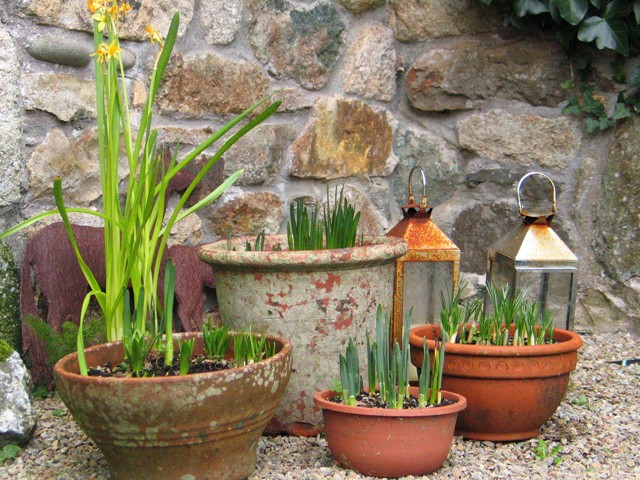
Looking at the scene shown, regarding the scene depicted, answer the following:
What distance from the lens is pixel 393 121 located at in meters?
2.97

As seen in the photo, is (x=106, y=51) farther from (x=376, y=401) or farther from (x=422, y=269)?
(x=422, y=269)

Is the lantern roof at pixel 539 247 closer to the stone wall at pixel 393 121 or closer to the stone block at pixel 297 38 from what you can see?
the stone wall at pixel 393 121

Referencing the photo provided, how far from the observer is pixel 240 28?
2.60 metres

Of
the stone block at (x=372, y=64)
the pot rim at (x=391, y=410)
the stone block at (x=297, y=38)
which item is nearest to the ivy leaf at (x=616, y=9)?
the stone block at (x=372, y=64)

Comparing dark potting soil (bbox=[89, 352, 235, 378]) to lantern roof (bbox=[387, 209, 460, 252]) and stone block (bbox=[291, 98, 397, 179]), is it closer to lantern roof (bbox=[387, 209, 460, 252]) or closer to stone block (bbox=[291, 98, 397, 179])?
lantern roof (bbox=[387, 209, 460, 252])

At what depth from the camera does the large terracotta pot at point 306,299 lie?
1962 mm

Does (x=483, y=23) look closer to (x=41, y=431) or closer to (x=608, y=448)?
(x=608, y=448)

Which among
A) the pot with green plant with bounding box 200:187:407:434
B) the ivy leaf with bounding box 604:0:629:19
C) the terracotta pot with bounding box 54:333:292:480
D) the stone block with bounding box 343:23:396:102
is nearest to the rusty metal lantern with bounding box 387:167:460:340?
the pot with green plant with bounding box 200:187:407:434

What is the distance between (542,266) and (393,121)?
0.90 metres

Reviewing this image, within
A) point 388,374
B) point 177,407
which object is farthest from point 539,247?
point 177,407

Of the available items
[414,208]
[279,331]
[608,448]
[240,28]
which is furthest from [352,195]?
[608,448]

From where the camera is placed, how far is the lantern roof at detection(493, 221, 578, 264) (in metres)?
2.29

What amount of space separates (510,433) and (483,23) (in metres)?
1.57

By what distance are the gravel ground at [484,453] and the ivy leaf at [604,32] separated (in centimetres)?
118
